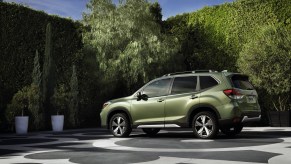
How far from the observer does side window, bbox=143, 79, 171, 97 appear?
1202cm

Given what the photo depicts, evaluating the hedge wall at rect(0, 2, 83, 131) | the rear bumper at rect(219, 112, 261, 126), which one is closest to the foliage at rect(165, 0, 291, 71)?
the hedge wall at rect(0, 2, 83, 131)

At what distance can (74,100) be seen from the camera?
1862 centimetres

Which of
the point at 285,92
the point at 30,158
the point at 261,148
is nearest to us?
the point at 30,158

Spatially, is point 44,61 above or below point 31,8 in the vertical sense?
below

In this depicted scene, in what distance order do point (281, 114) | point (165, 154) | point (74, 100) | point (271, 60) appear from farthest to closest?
point (74, 100), point (281, 114), point (271, 60), point (165, 154)

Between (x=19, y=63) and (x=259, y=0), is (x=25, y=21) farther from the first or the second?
(x=259, y=0)

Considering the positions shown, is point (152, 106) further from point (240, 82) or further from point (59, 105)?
point (59, 105)

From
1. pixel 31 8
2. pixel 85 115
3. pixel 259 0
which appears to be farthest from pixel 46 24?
pixel 259 0

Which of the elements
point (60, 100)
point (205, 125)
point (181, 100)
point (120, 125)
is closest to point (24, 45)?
point (60, 100)

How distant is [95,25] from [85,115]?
4.26 meters

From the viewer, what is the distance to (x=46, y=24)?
18.7 meters

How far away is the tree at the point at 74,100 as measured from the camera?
60.6 feet

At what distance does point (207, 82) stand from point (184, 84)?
2.44 feet

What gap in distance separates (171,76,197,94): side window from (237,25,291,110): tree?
5532mm
